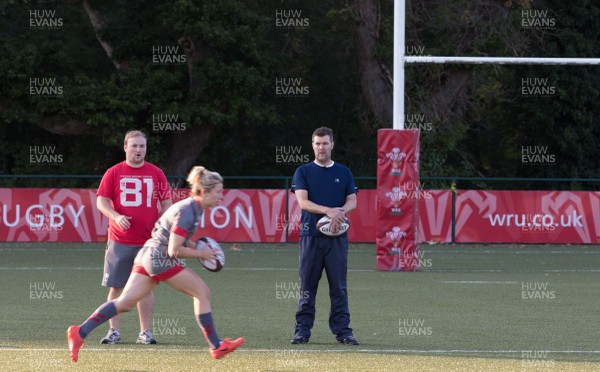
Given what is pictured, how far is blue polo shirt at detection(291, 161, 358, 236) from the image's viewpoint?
11078mm

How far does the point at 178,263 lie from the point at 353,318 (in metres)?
4.33

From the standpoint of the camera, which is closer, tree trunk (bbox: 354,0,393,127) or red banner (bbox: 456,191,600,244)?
red banner (bbox: 456,191,600,244)

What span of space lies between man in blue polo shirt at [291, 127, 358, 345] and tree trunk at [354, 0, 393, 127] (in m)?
22.4

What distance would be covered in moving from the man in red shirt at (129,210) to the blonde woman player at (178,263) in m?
1.55

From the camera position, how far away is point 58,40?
33.8 m

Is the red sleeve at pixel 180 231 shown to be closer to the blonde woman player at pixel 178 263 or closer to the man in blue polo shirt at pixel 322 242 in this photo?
the blonde woman player at pixel 178 263

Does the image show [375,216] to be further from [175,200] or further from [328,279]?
[328,279]

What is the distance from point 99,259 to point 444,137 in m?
13.2

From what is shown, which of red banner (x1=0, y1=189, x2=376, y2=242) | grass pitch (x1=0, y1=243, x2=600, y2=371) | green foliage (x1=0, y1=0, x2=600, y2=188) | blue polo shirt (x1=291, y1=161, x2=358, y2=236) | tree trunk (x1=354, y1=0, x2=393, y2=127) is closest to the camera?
grass pitch (x1=0, y1=243, x2=600, y2=371)

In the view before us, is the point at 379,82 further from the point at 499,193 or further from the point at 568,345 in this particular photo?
the point at 568,345

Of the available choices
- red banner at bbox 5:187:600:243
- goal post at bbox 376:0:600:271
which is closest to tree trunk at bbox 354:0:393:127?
red banner at bbox 5:187:600:243

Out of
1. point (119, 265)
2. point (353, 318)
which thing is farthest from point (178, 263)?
point (353, 318)

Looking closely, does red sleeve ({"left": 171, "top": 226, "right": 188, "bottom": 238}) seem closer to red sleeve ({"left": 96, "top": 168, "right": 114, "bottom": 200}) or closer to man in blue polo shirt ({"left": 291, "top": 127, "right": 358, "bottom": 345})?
red sleeve ({"left": 96, "top": 168, "right": 114, "bottom": 200})

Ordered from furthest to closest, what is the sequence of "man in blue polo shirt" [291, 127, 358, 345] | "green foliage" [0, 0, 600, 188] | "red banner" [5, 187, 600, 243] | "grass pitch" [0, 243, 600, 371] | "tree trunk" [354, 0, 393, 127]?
"tree trunk" [354, 0, 393, 127] → "green foliage" [0, 0, 600, 188] → "red banner" [5, 187, 600, 243] → "man in blue polo shirt" [291, 127, 358, 345] → "grass pitch" [0, 243, 600, 371]
